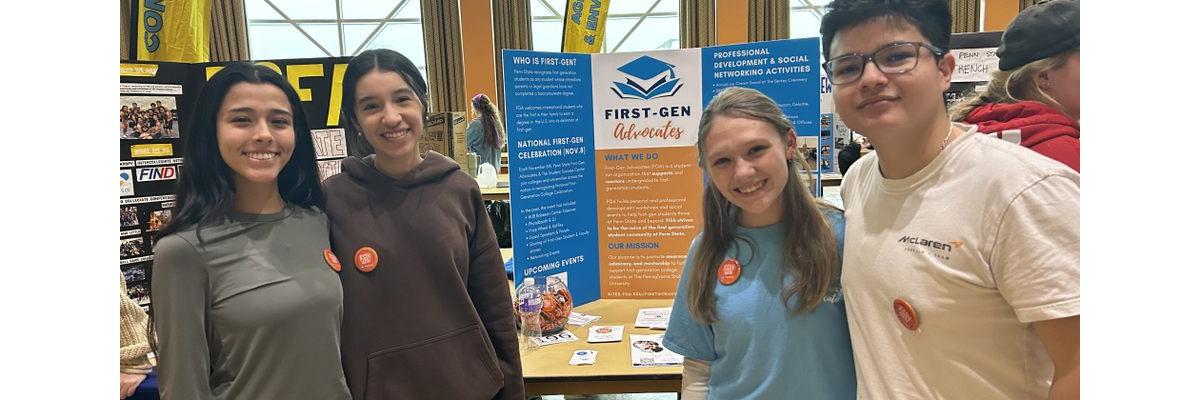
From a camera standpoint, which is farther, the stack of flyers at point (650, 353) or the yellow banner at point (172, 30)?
the stack of flyers at point (650, 353)

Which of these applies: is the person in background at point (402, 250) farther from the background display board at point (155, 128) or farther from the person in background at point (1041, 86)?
the person in background at point (1041, 86)

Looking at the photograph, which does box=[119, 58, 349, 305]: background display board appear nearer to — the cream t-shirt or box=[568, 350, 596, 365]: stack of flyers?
box=[568, 350, 596, 365]: stack of flyers

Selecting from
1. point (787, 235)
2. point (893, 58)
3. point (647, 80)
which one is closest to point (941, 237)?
point (893, 58)

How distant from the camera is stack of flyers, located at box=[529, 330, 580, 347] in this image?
2301 millimetres

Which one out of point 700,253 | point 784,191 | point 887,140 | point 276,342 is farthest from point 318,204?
point 887,140

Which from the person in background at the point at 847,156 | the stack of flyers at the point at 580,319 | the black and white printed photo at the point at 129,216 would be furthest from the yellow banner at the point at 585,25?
the black and white printed photo at the point at 129,216

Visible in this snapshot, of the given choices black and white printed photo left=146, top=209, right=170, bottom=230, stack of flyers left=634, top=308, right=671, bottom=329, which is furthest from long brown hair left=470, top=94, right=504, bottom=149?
black and white printed photo left=146, top=209, right=170, bottom=230

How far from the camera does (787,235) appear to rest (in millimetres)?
1462

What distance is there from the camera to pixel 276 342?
129 cm

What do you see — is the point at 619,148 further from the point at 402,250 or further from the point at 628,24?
the point at 628,24

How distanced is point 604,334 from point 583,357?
232 millimetres

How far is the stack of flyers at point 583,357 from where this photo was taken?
2098 mm

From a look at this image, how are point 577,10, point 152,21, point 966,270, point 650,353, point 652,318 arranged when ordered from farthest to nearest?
1. point 577,10
2. point 652,318
3. point 650,353
4. point 152,21
5. point 966,270

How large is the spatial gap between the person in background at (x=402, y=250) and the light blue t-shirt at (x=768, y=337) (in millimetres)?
577
